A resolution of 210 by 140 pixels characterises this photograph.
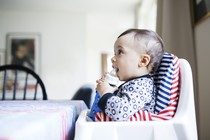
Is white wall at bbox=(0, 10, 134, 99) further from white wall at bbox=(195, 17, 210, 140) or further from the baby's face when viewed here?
the baby's face

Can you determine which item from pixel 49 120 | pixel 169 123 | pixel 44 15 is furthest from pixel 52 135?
pixel 44 15

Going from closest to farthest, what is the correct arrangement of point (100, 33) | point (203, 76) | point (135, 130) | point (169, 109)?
point (135, 130)
point (169, 109)
point (203, 76)
point (100, 33)

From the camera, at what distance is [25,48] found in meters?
4.55

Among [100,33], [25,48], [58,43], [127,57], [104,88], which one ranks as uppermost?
[100,33]

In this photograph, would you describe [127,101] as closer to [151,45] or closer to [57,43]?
[151,45]

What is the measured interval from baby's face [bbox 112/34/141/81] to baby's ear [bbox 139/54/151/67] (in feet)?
0.04

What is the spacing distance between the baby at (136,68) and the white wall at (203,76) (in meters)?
0.65

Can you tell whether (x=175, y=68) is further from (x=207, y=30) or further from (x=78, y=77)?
(x=78, y=77)

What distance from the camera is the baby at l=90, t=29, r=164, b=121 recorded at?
0.71 m

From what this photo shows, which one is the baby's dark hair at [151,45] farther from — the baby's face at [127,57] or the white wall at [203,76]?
the white wall at [203,76]

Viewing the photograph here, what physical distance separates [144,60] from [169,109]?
0.19 metres

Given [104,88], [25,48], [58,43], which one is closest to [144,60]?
[104,88]

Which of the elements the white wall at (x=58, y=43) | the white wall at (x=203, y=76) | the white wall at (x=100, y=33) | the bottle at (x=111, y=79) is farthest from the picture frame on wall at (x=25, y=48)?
the bottle at (x=111, y=79)

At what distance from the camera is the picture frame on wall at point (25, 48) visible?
454 centimetres
